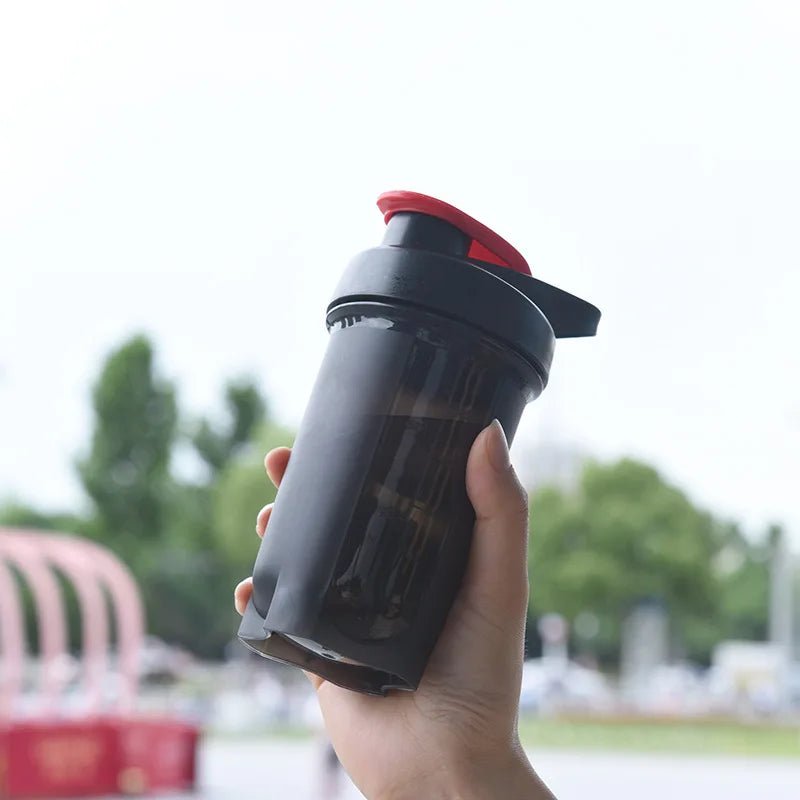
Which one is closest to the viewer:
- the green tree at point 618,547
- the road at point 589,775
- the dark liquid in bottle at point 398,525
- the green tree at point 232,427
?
the dark liquid in bottle at point 398,525

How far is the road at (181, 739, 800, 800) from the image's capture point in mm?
7344

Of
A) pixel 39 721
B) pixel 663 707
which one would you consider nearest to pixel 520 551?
pixel 39 721

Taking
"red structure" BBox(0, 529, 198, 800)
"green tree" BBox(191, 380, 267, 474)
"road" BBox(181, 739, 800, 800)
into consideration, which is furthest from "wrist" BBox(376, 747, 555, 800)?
"green tree" BBox(191, 380, 267, 474)

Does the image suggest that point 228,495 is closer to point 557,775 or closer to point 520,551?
point 557,775

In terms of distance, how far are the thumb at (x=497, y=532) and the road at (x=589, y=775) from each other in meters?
6.08

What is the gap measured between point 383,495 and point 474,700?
13 cm

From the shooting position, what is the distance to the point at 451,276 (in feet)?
2.06

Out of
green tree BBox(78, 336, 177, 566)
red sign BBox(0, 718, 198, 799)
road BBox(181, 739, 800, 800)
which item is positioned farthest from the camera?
green tree BBox(78, 336, 177, 566)

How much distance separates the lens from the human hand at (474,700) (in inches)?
25.6

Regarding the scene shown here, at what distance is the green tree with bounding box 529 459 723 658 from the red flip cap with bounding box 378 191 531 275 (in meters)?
18.3

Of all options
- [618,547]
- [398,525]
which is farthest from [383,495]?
[618,547]

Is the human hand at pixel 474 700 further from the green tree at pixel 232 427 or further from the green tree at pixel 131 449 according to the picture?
the green tree at pixel 232 427

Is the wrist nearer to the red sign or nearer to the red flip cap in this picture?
the red flip cap

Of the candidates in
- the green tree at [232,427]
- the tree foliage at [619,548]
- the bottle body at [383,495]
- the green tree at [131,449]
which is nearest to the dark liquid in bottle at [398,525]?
the bottle body at [383,495]
